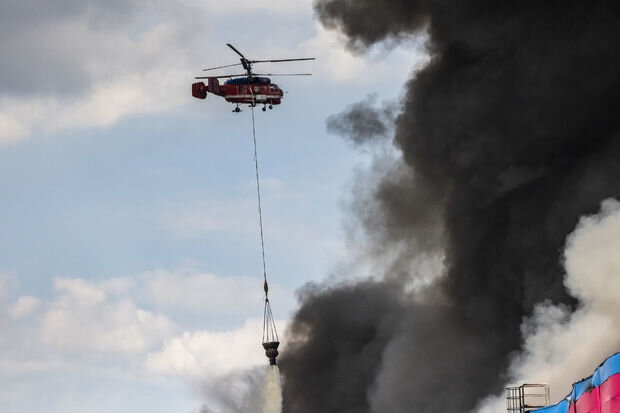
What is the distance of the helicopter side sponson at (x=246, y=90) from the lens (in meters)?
93.1

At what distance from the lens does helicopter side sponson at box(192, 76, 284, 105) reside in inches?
3666

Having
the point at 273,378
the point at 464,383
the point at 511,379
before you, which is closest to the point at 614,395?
the point at 511,379

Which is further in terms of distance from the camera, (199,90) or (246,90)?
(199,90)

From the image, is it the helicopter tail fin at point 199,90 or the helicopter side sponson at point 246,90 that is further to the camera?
the helicopter tail fin at point 199,90

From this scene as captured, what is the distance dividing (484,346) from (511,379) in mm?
10780

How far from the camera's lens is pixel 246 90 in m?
93.1

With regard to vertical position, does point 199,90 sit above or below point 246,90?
above

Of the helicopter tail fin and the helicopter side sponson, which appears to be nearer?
the helicopter side sponson

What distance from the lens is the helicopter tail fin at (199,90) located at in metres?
94.6

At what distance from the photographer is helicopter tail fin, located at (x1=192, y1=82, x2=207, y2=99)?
94550mm

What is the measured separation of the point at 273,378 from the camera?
270ft

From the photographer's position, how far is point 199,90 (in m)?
94.6

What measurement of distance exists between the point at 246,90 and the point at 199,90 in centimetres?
371

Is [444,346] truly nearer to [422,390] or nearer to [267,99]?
[422,390]
